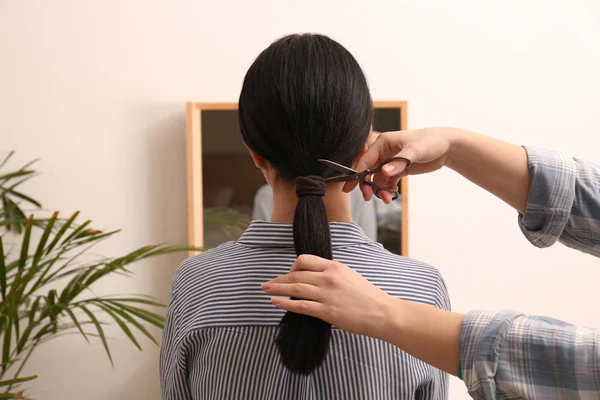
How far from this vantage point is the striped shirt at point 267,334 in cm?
90

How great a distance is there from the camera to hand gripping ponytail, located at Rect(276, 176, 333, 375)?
0.83 m

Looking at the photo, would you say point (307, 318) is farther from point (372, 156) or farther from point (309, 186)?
point (372, 156)

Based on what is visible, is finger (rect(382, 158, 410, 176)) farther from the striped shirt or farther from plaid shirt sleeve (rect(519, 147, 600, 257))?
plaid shirt sleeve (rect(519, 147, 600, 257))

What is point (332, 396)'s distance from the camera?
900 mm

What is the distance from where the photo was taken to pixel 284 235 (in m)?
0.95

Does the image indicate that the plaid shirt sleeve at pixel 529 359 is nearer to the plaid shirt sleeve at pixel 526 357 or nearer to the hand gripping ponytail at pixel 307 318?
the plaid shirt sleeve at pixel 526 357

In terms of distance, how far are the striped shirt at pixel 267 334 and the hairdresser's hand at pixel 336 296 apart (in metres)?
0.23

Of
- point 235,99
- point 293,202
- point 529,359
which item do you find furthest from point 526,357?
point 235,99

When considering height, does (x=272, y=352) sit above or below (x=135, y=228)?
above

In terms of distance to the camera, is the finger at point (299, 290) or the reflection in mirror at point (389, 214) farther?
the reflection in mirror at point (389, 214)

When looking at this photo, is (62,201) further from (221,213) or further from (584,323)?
(584,323)

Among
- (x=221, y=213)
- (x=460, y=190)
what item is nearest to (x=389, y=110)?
(x=460, y=190)

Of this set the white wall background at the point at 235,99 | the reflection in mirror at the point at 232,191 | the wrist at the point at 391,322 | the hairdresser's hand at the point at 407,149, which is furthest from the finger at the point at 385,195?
the white wall background at the point at 235,99

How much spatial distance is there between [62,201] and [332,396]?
5.80 ft
